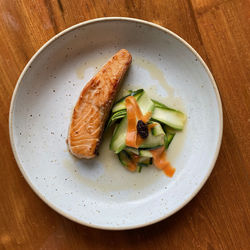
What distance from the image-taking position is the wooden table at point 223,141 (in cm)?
195

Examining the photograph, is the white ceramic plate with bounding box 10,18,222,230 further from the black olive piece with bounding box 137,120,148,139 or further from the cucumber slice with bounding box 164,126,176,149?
the black olive piece with bounding box 137,120,148,139

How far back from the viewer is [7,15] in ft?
6.38

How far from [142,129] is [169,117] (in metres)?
0.24

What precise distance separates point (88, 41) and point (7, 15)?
58 centimetres

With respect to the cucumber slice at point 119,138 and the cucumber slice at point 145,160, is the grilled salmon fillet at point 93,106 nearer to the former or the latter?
the cucumber slice at point 119,138

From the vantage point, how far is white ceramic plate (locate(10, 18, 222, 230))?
190 centimetres

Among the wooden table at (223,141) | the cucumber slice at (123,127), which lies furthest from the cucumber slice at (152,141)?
the wooden table at (223,141)

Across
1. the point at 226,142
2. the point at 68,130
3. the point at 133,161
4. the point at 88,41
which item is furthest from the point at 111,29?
the point at 226,142

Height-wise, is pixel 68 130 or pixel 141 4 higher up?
pixel 141 4

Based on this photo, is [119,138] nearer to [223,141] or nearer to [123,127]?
[123,127]

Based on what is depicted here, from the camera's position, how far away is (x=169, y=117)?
6.40 ft

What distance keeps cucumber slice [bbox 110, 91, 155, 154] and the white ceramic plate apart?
0.26 ft

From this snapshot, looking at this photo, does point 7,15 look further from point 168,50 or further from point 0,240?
point 0,240

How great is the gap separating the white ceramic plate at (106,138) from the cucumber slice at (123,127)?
0.26ft
